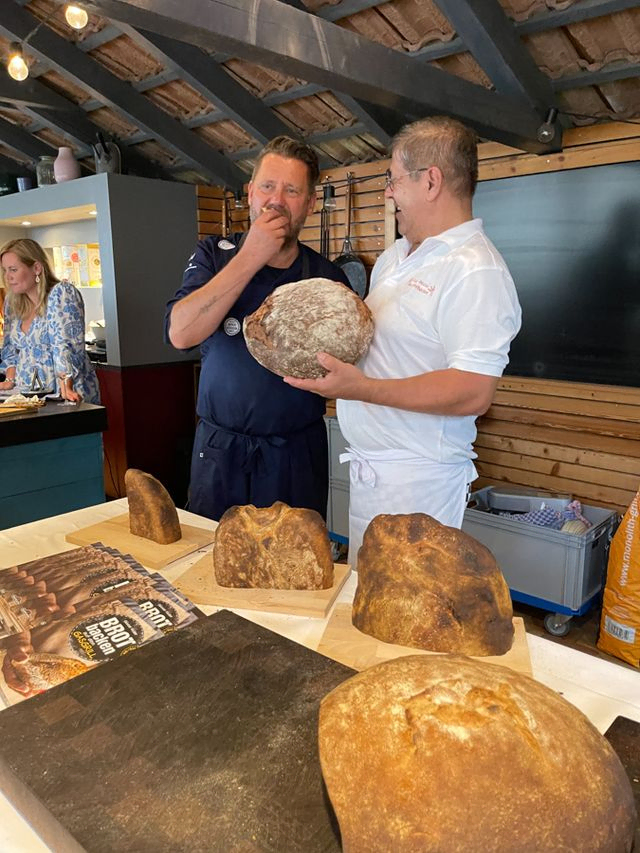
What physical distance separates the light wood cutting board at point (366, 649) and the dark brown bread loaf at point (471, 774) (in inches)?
11.6

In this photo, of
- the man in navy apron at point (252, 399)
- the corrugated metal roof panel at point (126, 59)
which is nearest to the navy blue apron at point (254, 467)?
the man in navy apron at point (252, 399)

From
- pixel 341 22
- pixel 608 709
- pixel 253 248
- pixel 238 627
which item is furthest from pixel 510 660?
pixel 341 22

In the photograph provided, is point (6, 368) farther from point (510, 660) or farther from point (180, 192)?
point (510, 660)

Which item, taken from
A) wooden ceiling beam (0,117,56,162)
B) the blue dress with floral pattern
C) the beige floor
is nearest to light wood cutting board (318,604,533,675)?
the beige floor

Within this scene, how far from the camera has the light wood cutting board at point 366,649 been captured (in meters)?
0.95

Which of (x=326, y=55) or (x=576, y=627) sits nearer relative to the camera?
(x=326, y=55)

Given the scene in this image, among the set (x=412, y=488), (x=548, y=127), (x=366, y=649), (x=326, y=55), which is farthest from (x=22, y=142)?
(x=366, y=649)

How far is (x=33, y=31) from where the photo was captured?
150 inches

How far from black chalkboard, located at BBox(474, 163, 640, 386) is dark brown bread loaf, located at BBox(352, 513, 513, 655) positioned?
2.29m

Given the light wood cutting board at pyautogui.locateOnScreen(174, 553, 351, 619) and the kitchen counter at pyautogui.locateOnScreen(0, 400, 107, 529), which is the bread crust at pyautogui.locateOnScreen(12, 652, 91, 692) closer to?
the light wood cutting board at pyautogui.locateOnScreen(174, 553, 351, 619)

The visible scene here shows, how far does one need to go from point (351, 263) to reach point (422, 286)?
2.53 meters

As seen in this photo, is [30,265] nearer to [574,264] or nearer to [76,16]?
[76,16]

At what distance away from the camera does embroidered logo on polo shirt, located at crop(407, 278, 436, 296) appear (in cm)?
152

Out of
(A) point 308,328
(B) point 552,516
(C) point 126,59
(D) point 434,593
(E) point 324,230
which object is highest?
(C) point 126,59
